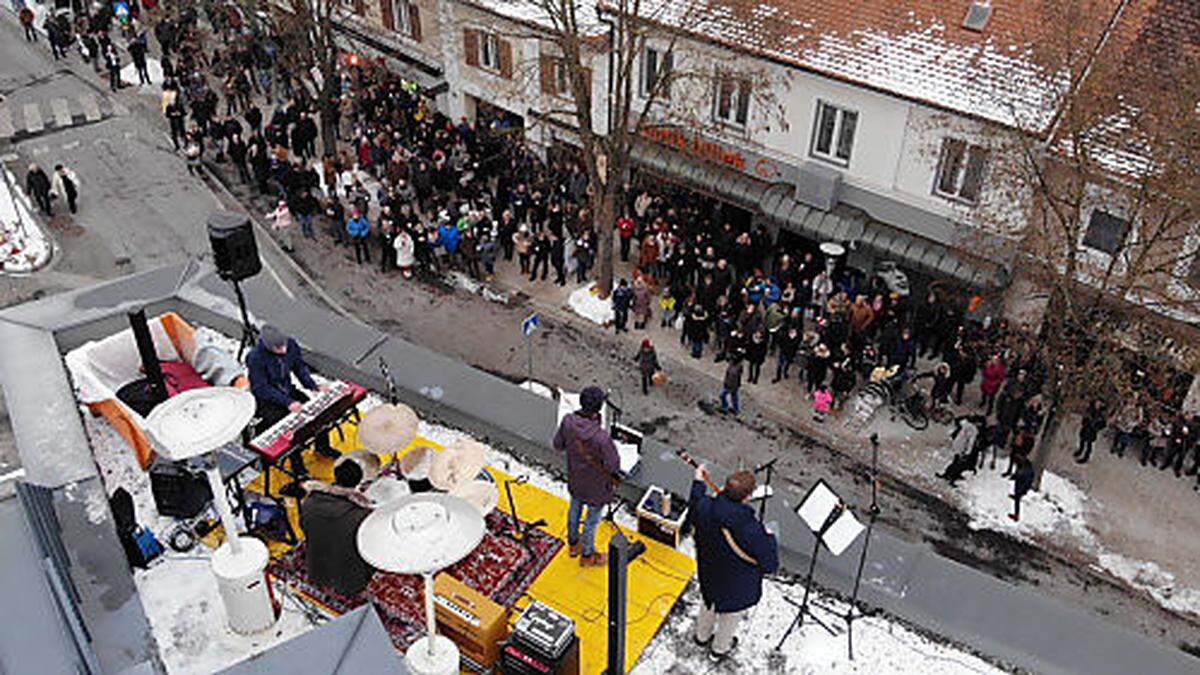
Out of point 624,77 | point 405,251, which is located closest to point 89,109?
point 405,251

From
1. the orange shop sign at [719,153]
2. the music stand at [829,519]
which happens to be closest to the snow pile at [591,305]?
the orange shop sign at [719,153]

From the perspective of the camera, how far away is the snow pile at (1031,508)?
18.8m

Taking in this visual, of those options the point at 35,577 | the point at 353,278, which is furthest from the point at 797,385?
the point at 35,577

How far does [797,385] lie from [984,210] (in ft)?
16.8

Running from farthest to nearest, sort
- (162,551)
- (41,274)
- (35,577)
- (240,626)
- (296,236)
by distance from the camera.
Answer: (296,236) → (41,274) → (162,551) → (240,626) → (35,577)

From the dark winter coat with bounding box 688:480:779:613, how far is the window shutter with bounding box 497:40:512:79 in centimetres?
2136

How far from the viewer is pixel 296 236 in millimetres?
26203

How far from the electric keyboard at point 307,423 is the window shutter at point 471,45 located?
1964 cm

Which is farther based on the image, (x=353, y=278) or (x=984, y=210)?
(x=353, y=278)

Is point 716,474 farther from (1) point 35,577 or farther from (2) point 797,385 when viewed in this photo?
(2) point 797,385

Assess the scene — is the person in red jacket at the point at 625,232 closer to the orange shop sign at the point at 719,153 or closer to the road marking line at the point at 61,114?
the orange shop sign at the point at 719,153

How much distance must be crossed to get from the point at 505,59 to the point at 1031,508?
58.0 feet

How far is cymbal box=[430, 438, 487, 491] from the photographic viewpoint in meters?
10.2

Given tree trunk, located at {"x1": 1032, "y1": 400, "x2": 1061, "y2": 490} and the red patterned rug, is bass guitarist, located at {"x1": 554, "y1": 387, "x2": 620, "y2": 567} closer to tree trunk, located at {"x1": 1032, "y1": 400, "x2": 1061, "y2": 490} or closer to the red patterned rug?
the red patterned rug
